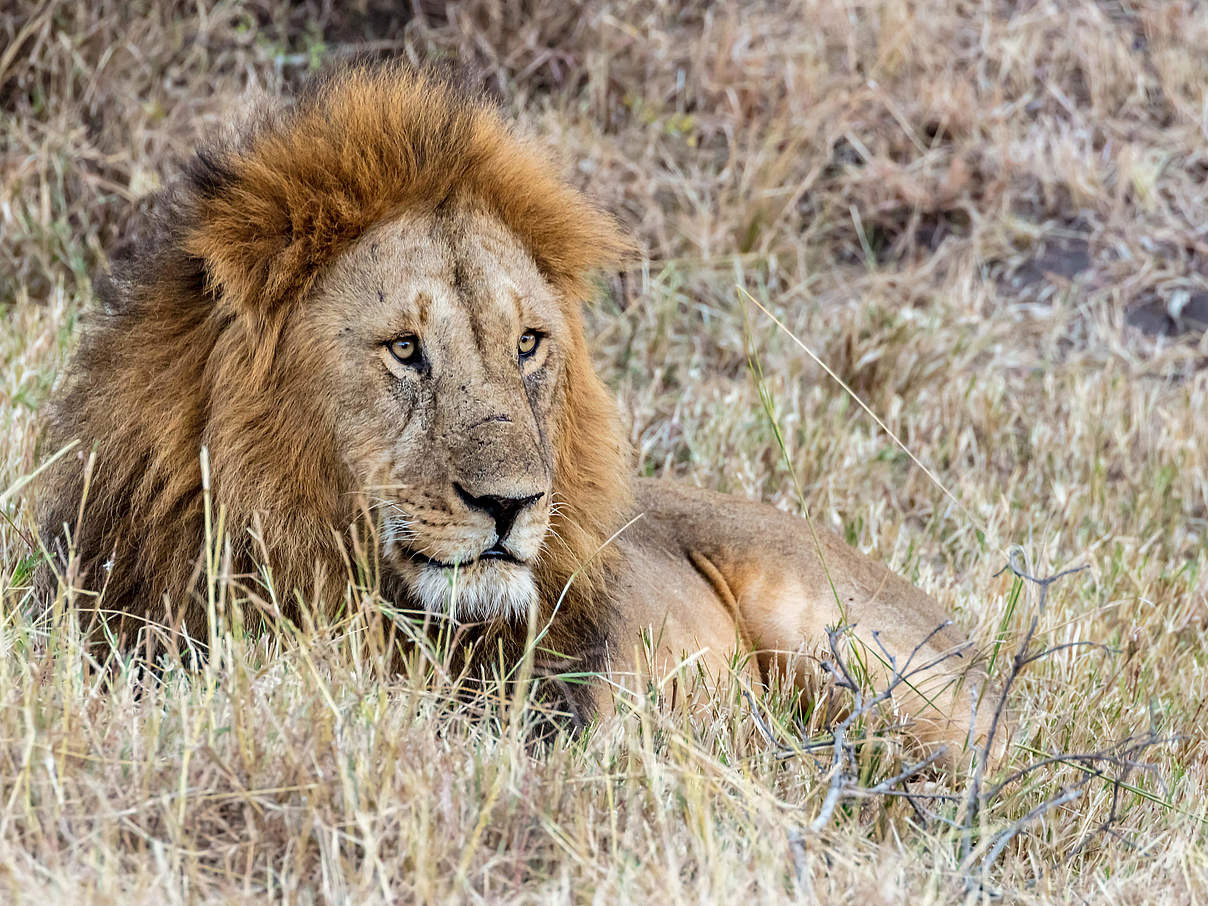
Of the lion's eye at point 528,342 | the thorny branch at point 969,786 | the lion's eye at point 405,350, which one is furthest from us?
the lion's eye at point 528,342

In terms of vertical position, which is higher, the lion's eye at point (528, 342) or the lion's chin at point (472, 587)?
the lion's eye at point (528, 342)

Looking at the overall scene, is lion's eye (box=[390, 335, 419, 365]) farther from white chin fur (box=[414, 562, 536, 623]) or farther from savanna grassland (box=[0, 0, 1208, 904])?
savanna grassland (box=[0, 0, 1208, 904])

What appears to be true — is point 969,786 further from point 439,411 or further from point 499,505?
point 439,411

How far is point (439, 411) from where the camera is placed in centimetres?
292

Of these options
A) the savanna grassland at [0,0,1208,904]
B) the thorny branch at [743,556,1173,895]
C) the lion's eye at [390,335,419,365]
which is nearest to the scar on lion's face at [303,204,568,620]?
the lion's eye at [390,335,419,365]

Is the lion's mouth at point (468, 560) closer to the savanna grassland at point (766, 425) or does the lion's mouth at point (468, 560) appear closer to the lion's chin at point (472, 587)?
the lion's chin at point (472, 587)

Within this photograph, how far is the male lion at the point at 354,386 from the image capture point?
2.93 m

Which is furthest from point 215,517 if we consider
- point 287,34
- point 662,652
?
point 287,34

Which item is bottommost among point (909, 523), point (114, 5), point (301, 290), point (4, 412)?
point (909, 523)

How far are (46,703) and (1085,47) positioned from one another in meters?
7.83

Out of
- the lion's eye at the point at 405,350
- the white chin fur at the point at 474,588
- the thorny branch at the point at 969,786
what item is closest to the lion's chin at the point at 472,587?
the white chin fur at the point at 474,588

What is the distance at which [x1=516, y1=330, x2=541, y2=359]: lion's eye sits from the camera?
10.3 feet

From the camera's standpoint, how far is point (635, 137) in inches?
314

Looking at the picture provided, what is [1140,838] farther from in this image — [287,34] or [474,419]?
[287,34]
